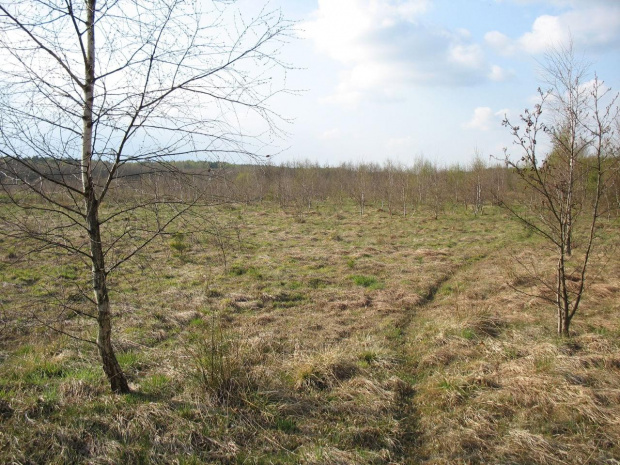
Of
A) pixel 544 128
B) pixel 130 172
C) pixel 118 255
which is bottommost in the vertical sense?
pixel 118 255

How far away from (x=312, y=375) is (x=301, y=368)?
0.52 feet

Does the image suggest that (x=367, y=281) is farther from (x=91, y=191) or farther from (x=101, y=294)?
(x=91, y=191)

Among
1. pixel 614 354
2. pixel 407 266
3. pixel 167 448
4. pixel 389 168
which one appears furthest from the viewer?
A: pixel 389 168

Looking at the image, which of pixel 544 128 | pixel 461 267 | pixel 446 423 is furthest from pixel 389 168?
pixel 446 423

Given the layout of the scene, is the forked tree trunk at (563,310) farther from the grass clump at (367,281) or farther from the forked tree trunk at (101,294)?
the forked tree trunk at (101,294)

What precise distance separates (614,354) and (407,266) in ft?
20.0

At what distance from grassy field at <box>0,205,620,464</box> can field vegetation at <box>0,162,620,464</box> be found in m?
0.02

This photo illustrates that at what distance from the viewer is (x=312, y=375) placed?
13.6 feet

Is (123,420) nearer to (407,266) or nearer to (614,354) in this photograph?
(614,354)

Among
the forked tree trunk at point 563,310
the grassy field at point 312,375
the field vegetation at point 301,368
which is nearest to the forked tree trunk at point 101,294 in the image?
the field vegetation at point 301,368

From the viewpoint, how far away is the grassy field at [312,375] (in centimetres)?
307

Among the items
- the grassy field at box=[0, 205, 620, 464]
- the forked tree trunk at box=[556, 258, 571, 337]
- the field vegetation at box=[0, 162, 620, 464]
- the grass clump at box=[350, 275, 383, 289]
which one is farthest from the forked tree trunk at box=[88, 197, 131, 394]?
the grass clump at box=[350, 275, 383, 289]

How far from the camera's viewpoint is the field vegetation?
3.09 metres

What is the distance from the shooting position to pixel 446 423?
11.5 feet
